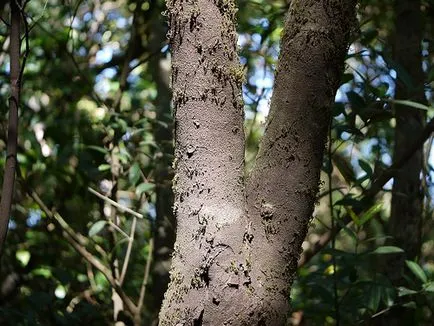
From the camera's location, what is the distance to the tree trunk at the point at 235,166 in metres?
1.06

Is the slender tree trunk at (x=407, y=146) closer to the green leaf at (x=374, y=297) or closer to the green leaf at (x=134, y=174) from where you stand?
the green leaf at (x=374, y=297)

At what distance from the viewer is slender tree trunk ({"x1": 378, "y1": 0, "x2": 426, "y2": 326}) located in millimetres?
2459

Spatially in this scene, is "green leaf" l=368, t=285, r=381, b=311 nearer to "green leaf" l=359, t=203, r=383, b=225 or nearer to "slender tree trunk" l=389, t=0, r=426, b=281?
"green leaf" l=359, t=203, r=383, b=225

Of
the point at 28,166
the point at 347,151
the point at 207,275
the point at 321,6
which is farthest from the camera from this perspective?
the point at 347,151

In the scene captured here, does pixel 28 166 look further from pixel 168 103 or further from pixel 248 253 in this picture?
pixel 248 253

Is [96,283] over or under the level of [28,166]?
under

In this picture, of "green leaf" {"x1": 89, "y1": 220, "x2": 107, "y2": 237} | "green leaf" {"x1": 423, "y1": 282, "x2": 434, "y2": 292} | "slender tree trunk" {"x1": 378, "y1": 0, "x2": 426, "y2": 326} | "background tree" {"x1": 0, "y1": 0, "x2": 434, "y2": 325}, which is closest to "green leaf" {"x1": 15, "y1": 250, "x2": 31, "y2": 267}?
"background tree" {"x1": 0, "y1": 0, "x2": 434, "y2": 325}

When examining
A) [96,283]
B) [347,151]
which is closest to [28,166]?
[96,283]

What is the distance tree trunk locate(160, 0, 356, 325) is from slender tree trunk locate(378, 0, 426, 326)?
134cm

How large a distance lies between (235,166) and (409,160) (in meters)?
1.55

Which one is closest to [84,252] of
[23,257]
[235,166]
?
[23,257]

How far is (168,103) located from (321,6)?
1795 millimetres

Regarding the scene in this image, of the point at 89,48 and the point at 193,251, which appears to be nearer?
the point at 193,251

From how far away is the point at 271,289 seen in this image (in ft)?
3.53
